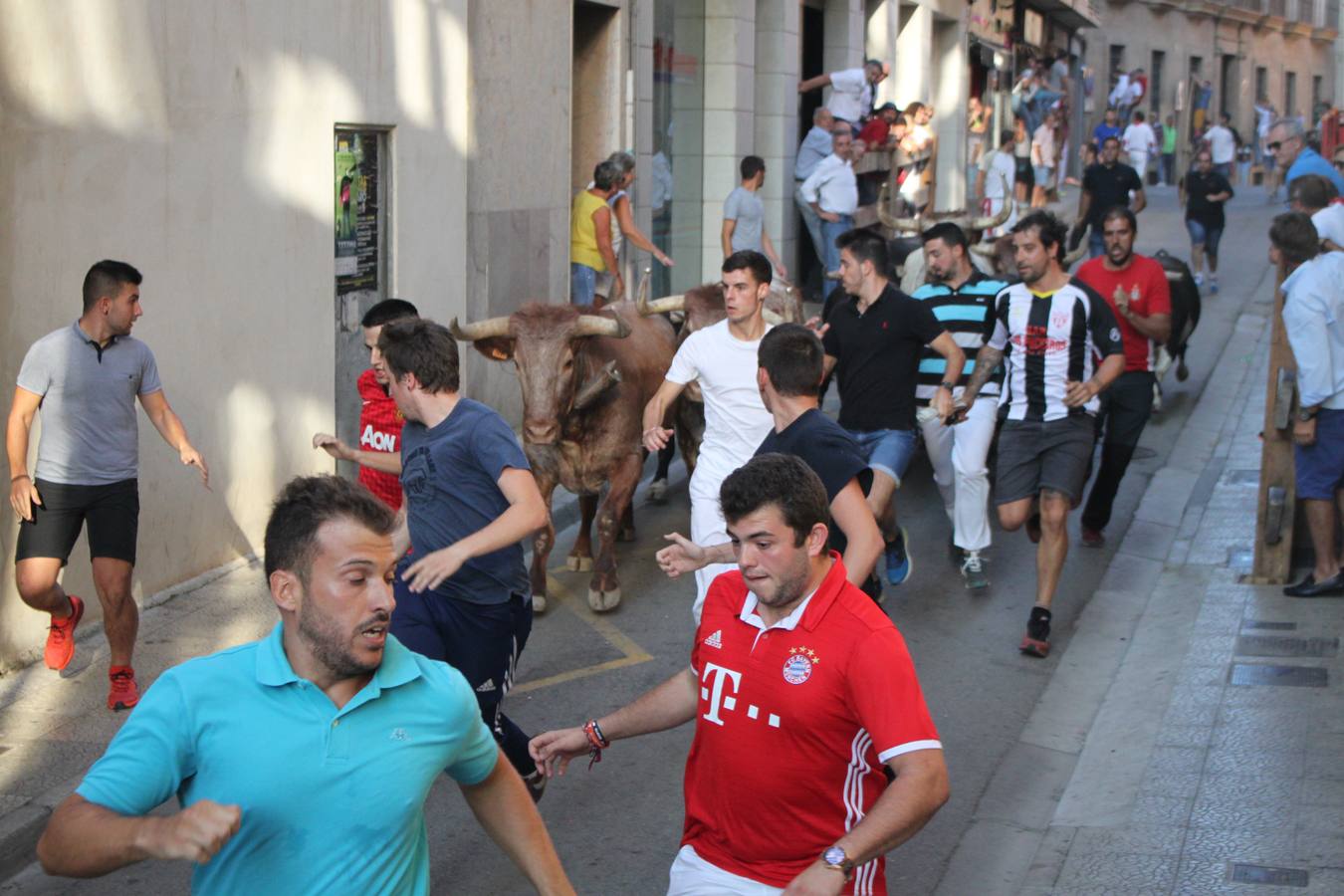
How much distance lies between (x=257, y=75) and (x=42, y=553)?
4.10 meters

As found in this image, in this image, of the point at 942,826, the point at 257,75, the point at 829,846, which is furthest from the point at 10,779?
the point at 257,75

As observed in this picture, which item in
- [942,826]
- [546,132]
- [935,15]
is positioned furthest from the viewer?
[935,15]

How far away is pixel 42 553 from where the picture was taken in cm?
781

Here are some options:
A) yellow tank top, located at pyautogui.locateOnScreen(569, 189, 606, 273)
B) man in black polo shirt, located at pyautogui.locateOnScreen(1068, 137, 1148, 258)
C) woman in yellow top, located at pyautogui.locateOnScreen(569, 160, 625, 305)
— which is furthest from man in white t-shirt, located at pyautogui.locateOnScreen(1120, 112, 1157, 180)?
yellow tank top, located at pyautogui.locateOnScreen(569, 189, 606, 273)

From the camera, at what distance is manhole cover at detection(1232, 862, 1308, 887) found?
5.91 m

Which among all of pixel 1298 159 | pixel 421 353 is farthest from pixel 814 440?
pixel 1298 159

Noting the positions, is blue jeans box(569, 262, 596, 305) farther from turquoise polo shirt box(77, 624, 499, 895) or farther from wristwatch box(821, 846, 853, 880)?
turquoise polo shirt box(77, 624, 499, 895)

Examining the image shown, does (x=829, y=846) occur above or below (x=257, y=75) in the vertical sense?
below

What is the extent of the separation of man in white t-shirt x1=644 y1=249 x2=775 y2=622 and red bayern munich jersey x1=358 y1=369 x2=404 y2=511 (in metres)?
1.15

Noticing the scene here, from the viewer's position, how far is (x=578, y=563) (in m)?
11.0

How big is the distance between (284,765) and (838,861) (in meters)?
1.22

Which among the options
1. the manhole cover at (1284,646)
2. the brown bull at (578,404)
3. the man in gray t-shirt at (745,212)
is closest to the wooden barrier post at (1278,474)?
the manhole cover at (1284,646)

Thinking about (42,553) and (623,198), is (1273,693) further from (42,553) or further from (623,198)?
(623,198)

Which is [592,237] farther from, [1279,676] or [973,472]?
[1279,676]
